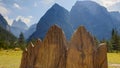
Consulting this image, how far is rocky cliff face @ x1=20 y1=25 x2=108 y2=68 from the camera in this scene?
1030 cm

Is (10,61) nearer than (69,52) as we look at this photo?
No

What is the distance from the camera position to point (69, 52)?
34.6ft

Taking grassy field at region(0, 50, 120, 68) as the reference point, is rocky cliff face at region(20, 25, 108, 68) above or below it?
above

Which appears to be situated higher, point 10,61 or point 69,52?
point 69,52

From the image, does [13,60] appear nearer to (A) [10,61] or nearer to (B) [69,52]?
(A) [10,61]

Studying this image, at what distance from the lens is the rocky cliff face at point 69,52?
10297 mm

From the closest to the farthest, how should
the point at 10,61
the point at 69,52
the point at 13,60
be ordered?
1. the point at 69,52
2. the point at 10,61
3. the point at 13,60

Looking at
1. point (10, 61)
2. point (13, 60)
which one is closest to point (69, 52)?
point (10, 61)

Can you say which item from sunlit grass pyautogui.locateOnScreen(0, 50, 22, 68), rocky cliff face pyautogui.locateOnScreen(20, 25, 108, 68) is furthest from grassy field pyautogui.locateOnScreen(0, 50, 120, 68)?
rocky cliff face pyautogui.locateOnScreen(20, 25, 108, 68)

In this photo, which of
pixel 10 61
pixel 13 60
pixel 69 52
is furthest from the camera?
pixel 13 60

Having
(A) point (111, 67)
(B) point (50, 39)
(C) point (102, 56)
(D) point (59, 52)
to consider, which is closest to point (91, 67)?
(C) point (102, 56)

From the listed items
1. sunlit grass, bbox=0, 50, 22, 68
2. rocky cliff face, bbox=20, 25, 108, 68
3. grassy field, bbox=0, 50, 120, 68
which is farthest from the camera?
grassy field, bbox=0, 50, 120, 68

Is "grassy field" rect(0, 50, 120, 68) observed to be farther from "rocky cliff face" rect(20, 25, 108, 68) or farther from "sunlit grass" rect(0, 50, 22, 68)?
"rocky cliff face" rect(20, 25, 108, 68)

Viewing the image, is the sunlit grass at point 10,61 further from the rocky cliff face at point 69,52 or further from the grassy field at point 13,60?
the rocky cliff face at point 69,52
